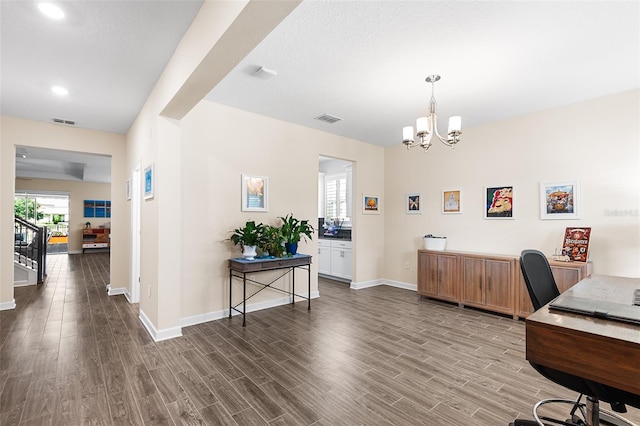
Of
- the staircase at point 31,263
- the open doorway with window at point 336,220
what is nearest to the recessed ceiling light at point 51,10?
the open doorway with window at point 336,220

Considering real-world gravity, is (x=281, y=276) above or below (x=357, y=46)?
below

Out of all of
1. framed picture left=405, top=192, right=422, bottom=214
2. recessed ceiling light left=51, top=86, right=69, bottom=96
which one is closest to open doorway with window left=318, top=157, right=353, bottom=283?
framed picture left=405, top=192, right=422, bottom=214

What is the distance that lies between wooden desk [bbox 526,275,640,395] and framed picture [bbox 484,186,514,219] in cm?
329

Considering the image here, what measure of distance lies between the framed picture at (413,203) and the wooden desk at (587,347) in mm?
4040

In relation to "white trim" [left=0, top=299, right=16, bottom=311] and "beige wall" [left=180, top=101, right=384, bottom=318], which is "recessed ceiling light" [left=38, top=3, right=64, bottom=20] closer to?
"beige wall" [left=180, top=101, right=384, bottom=318]

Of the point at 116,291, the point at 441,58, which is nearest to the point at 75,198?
the point at 116,291

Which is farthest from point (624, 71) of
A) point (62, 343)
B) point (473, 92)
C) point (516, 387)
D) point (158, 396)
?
point (62, 343)

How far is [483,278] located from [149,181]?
4.47 metres

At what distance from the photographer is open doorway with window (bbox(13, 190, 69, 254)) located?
10.7 meters

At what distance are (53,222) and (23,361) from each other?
1230 cm

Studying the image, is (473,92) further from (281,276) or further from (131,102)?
(131,102)

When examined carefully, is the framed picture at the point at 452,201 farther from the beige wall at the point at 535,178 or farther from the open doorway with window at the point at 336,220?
the open doorway with window at the point at 336,220

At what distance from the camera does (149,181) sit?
3520 millimetres

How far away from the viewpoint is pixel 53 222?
12.0 metres
